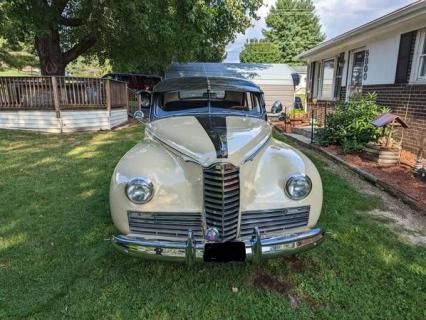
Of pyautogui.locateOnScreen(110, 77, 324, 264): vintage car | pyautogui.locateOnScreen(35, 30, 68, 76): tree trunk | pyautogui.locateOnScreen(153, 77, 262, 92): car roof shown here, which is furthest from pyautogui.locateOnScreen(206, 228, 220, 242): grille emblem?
pyautogui.locateOnScreen(35, 30, 68, 76): tree trunk

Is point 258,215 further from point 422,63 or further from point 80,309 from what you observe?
point 422,63

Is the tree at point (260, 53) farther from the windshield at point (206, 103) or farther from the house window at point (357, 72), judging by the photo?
the windshield at point (206, 103)

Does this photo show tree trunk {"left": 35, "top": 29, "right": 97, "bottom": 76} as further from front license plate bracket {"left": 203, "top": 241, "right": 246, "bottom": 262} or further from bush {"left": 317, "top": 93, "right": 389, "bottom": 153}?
front license plate bracket {"left": 203, "top": 241, "right": 246, "bottom": 262}

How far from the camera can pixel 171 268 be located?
333 cm

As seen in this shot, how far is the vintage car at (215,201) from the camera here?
273 cm

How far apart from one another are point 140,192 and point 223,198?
70cm

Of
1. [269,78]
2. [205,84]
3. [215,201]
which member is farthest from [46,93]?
[269,78]

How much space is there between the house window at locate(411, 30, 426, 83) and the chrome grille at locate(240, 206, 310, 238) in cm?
651

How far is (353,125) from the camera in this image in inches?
324

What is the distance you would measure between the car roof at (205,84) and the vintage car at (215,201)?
1.41 meters

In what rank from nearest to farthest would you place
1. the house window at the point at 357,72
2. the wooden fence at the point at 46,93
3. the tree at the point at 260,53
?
the house window at the point at 357,72 < the wooden fence at the point at 46,93 < the tree at the point at 260,53

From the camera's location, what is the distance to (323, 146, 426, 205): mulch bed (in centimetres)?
522

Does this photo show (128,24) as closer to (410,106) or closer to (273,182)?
(410,106)

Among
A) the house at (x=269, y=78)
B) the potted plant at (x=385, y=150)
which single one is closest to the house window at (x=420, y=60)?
the potted plant at (x=385, y=150)
